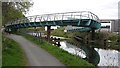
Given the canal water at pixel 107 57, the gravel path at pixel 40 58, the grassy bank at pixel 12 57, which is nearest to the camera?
the grassy bank at pixel 12 57

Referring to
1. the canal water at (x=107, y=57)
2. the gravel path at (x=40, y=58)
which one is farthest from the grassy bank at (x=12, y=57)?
the canal water at (x=107, y=57)

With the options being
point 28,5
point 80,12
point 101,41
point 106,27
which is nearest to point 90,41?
point 101,41

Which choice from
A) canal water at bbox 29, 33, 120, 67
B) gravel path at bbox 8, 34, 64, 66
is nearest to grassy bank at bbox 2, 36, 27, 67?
gravel path at bbox 8, 34, 64, 66

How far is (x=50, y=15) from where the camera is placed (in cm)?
4522

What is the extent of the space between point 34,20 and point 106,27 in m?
57.9

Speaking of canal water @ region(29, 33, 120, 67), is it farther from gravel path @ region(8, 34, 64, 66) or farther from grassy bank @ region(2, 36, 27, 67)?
grassy bank @ region(2, 36, 27, 67)

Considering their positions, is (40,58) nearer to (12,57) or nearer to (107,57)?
(12,57)

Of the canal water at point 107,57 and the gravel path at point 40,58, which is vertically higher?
the gravel path at point 40,58

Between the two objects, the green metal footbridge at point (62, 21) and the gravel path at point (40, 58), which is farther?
the green metal footbridge at point (62, 21)

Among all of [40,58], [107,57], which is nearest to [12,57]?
[40,58]

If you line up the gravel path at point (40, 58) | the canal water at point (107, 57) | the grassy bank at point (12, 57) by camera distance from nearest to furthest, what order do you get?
the grassy bank at point (12, 57)
the gravel path at point (40, 58)
the canal water at point (107, 57)

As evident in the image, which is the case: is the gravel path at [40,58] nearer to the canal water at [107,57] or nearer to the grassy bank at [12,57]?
the grassy bank at [12,57]

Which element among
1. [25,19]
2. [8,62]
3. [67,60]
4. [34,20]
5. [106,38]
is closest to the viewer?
[8,62]

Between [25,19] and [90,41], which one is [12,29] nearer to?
[25,19]
